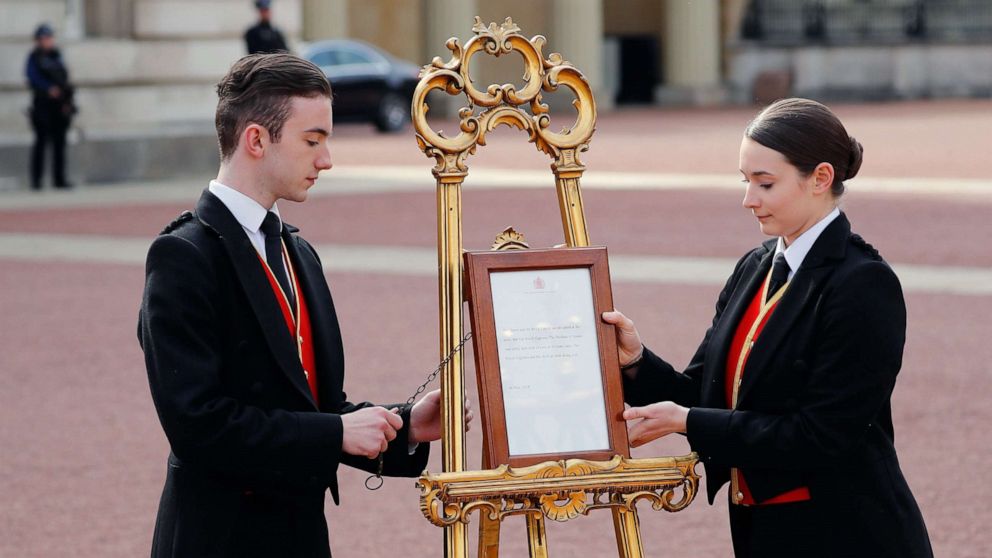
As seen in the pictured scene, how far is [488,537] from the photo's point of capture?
371cm

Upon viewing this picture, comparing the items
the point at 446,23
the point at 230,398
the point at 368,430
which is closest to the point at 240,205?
the point at 230,398

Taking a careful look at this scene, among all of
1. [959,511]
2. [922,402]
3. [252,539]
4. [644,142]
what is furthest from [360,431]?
[644,142]

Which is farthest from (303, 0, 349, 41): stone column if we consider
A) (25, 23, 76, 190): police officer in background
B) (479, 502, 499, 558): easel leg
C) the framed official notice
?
the framed official notice

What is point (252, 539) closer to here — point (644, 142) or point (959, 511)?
point (959, 511)

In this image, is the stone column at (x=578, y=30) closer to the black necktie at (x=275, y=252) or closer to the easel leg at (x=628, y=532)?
the easel leg at (x=628, y=532)

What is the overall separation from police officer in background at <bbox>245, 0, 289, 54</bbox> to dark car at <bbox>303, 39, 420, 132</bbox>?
8.80 m

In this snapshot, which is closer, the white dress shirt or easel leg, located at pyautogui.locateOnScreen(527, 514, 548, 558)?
the white dress shirt

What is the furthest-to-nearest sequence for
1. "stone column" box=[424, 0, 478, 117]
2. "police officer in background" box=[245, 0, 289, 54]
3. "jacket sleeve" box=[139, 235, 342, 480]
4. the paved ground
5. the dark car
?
"stone column" box=[424, 0, 478, 117], the dark car, "police officer in background" box=[245, 0, 289, 54], the paved ground, "jacket sleeve" box=[139, 235, 342, 480]

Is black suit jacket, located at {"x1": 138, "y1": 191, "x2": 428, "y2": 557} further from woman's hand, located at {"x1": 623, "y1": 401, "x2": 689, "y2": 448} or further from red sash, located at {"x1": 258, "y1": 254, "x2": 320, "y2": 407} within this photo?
woman's hand, located at {"x1": 623, "y1": 401, "x2": 689, "y2": 448}

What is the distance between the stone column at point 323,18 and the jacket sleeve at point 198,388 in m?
32.0

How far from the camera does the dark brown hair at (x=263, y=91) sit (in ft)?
10.5

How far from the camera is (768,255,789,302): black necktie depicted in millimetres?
3504

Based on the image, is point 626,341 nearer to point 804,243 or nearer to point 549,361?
point 549,361

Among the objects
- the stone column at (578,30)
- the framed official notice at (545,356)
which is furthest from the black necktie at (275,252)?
the stone column at (578,30)
